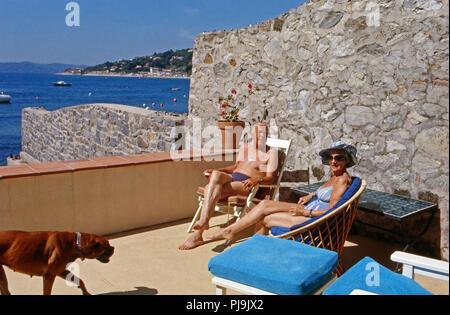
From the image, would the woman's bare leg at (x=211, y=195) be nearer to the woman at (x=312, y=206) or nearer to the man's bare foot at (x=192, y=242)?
the man's bare foot at (x=192, y=242)

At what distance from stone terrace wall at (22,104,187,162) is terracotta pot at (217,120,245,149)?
1.13 meters

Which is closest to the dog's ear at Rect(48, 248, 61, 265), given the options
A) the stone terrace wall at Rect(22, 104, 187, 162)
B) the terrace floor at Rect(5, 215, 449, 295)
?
the terrace floor at Rect(5, 215, 449, 295)

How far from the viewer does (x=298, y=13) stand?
4992mm

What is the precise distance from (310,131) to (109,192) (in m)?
2.26

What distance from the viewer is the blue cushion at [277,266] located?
224cm

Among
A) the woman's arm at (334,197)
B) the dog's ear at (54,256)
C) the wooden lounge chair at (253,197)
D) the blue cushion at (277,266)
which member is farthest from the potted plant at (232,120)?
the dog's ear at (54,256)

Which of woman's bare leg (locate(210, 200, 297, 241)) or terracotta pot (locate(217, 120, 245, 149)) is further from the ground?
terracotta pot (locate(217, 120, 245, 149))

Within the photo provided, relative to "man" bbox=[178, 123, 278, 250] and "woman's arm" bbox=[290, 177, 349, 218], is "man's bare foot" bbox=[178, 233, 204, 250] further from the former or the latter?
"woman's arm" bbox=[290, 177, 349, 218]

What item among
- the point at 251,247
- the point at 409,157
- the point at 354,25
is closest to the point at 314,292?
the point at 251,247

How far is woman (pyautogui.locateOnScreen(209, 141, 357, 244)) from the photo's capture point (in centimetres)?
338

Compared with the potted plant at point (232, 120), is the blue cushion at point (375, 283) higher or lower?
lower

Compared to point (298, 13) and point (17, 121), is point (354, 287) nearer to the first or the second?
point (298, 13)

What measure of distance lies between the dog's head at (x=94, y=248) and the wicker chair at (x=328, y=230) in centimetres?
118

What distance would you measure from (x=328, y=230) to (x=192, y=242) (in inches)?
53.7
